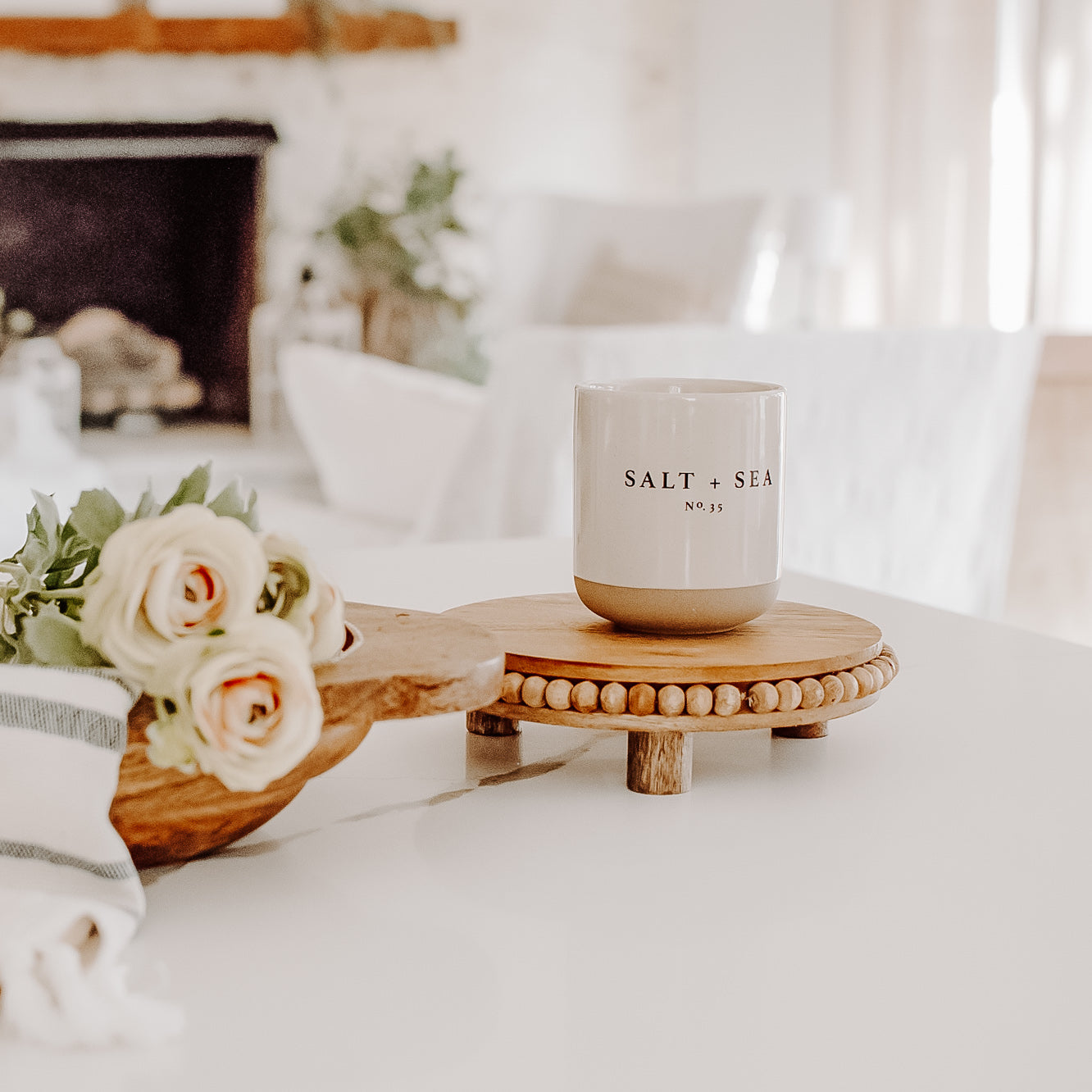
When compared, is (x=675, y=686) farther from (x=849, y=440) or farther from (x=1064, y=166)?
(x=1064, y=166)

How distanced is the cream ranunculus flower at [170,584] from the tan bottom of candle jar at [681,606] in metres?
0.20

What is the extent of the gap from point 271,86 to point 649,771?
424cm

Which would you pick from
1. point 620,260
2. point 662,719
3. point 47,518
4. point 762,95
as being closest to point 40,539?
point 47,518

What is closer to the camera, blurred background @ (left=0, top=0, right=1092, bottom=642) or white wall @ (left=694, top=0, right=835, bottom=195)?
blurred background @ (left=0, top=0, right=1092, bottom=642)

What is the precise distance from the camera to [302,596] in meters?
0.38

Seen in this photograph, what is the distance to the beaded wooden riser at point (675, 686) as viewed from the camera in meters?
0.48

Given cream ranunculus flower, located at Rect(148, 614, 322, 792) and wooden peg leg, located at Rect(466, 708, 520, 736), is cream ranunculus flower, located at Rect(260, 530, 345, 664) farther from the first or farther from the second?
wooden peg leg, located at Rect(466, 708, 520, 736)

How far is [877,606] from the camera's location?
31.5 inches

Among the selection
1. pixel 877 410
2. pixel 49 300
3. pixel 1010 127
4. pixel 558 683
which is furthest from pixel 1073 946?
pixel 49 300

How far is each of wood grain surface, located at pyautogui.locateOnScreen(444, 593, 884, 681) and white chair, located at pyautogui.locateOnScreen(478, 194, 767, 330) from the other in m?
2.31

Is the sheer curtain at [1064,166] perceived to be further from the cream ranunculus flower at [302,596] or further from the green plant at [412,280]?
the cream ranunculus flower at [302,596]

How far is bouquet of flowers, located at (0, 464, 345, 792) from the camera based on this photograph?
1.11 ft

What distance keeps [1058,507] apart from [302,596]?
1855 mm

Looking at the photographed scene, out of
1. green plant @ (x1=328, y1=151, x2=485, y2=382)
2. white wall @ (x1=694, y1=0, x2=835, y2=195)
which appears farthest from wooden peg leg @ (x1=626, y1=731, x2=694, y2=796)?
white wall @ (x1=694, y1=0, x2=835, y2=195)
